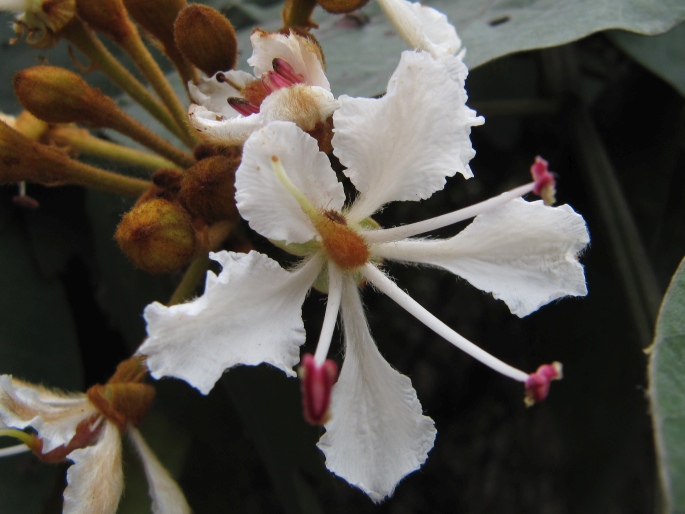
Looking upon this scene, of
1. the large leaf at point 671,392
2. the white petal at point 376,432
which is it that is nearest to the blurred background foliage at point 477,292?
the white petal at point 376,432

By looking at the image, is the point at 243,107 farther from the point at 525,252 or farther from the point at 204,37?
the point at 525,252

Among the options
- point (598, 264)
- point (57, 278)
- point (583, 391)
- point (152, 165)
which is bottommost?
point (583, 391)

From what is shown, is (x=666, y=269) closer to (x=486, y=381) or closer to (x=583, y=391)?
(x=583, y=391)

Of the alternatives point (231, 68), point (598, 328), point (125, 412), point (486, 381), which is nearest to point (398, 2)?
point (231, 68)

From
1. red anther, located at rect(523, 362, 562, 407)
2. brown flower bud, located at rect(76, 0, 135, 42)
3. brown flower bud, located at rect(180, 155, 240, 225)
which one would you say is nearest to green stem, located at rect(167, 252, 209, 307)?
brown flower bud, located at rect(180, 155, 240, 225)

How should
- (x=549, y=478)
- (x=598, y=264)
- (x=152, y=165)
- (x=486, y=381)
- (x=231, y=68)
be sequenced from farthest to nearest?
(x=549, y=478) < (x=486, y=381) < (x=598, y=264) < (x=152, y=165) < (x=231, y=68)

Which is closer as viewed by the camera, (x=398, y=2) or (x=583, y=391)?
(x=398, y=2)

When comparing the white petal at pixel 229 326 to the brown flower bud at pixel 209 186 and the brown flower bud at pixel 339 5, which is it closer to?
the brown flower bud at pixel 209 186
